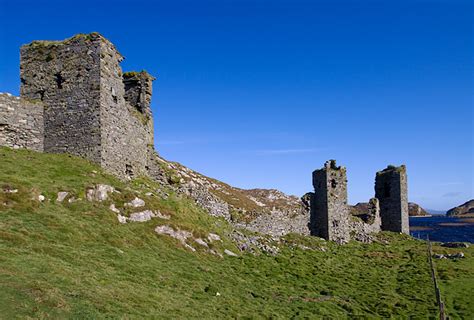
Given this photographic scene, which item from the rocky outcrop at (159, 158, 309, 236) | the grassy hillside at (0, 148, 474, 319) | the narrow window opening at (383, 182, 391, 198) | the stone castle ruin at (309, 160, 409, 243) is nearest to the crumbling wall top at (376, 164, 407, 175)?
the narrow window opening at (383, 182, 391, 198)

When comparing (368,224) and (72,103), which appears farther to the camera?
(368,224)

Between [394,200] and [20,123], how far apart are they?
58.2 meters

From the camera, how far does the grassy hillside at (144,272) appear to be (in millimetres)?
13547

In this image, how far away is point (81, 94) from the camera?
1141 inches

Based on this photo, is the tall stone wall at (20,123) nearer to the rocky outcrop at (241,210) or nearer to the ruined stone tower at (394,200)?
the rocky outcrop at (241,210)

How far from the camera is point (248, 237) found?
3406 centimetres

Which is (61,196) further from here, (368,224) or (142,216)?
(368,224)

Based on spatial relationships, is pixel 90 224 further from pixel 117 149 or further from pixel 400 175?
pixel 400 175

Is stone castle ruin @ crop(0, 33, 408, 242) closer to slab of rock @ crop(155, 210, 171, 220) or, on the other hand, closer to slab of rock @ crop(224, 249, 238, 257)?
slab of rock @ crop(155, 210, 171, 220)

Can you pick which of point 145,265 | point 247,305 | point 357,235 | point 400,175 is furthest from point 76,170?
point 400,175

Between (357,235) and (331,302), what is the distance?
99.0ft

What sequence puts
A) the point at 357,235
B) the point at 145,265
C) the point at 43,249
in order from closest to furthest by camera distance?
the point at 43,249 → the point at 145,265 → the point at 357,235

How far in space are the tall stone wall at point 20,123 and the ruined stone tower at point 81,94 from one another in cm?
60

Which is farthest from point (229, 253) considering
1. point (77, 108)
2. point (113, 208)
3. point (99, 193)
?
point (77, 108)
